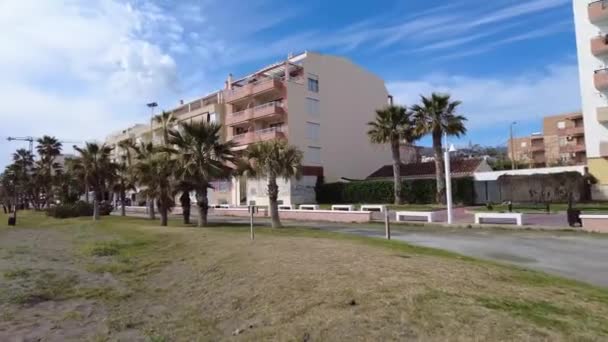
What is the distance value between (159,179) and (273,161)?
952 centimetres

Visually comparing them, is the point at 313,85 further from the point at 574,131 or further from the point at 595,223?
the point at 574,131

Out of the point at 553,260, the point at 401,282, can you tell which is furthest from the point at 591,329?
the point at 553,260

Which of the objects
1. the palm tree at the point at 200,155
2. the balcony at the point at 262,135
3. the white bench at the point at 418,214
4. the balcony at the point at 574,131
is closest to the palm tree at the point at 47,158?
the balcony at the point at 262,135

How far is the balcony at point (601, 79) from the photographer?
35.2 metres

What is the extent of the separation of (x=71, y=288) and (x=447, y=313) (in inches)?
367

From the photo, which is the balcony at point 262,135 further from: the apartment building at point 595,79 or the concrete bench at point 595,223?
the concrete bench at point 595,223

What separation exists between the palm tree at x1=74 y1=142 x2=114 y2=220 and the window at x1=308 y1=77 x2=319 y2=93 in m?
21.9

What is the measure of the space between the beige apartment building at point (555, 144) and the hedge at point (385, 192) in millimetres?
32833

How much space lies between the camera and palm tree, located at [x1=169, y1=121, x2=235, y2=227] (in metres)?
25.8

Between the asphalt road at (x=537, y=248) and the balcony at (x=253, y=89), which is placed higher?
the balcony at (x=253, y=89)

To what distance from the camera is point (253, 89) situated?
166 feet

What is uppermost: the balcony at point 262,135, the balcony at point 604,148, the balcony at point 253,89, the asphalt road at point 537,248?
the balcony at point 253,89

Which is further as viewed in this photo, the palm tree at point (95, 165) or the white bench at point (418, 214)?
the palm tree at point (95, 165)

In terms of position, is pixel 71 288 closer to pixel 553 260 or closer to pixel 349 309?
pixel 349 309
